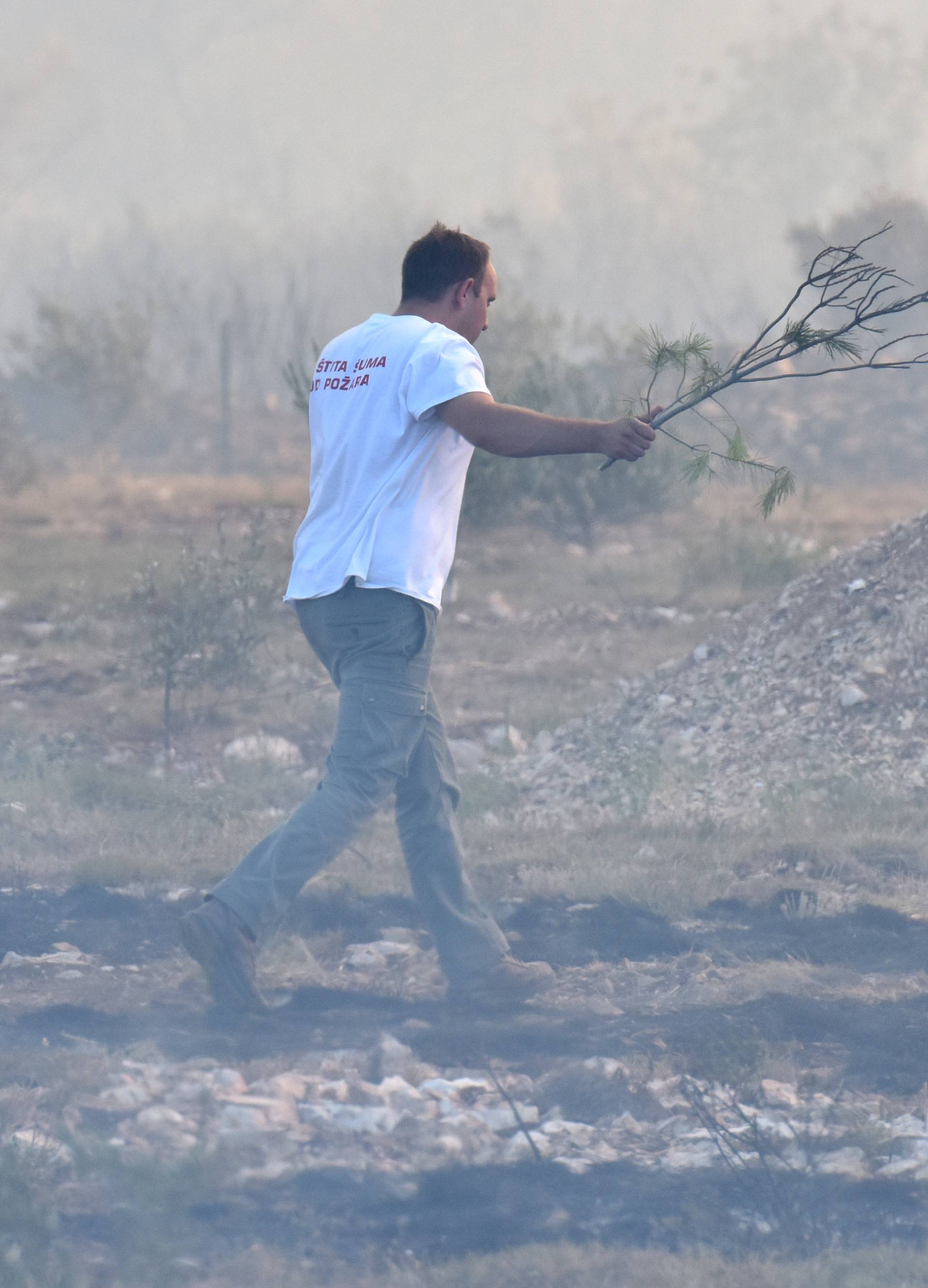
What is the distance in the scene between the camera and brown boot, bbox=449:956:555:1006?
312 centimetres

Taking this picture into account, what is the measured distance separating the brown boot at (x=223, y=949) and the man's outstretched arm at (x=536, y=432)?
1136mm

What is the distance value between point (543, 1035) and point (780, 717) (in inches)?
98.0

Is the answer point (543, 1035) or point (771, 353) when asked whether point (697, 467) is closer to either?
point (771, 353)

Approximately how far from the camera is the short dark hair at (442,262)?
9.59ft

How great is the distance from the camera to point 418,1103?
2580 millimetres

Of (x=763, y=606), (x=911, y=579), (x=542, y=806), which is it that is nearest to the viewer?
(x=542, y=806)

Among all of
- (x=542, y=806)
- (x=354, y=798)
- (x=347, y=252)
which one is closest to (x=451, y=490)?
(x=354, y=798)

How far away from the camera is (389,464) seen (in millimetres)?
2844

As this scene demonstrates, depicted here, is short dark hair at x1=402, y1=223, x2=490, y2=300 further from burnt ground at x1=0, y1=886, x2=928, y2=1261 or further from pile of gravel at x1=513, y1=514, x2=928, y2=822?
pile of gravel at x1=513, y1=514, x2=928, y2=822

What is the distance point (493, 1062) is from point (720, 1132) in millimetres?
509

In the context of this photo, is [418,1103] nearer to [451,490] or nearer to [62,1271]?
[62,1271]

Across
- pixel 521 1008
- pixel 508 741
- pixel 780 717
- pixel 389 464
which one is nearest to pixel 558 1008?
pixel 521 1008

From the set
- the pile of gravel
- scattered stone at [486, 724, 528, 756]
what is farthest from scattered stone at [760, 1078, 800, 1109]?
scattered stone at [486, 724, 528, 756]

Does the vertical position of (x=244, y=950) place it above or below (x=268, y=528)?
below
